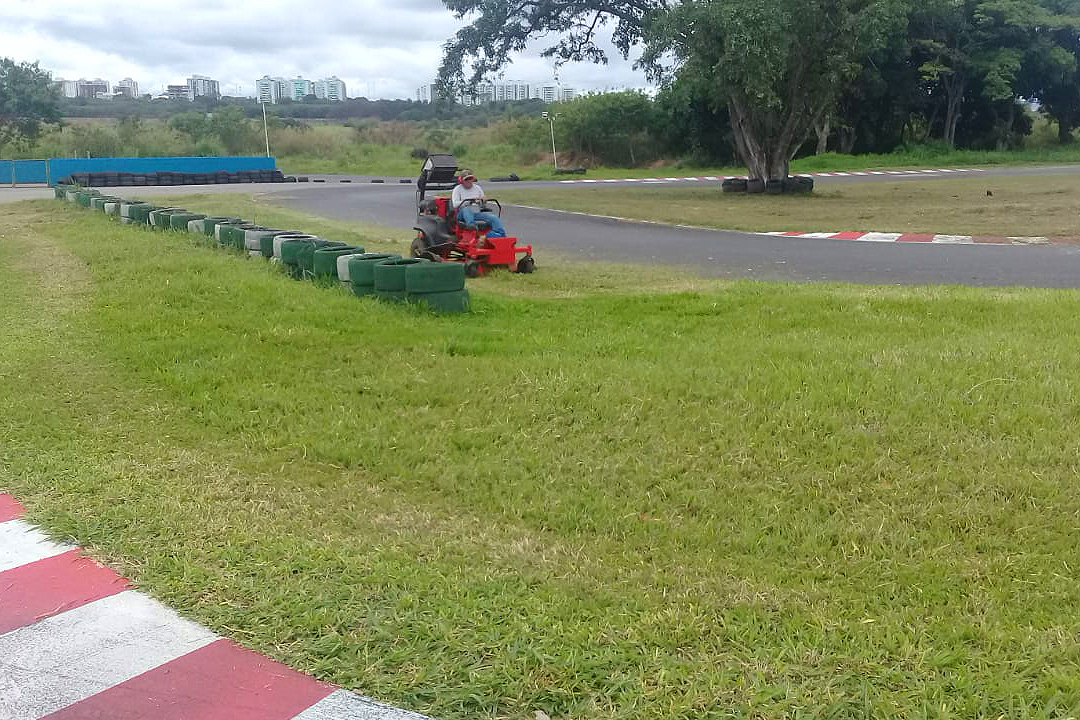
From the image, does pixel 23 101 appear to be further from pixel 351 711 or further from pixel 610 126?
pixel 351 711

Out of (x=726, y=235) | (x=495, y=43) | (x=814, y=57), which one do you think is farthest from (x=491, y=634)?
(x=495, y=43)

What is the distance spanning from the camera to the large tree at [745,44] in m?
21.7

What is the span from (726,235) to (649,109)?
108 feet

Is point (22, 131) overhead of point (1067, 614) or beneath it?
overhead

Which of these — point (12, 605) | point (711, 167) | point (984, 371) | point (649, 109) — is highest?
point (649, 109)

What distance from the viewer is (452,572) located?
3.72 metres

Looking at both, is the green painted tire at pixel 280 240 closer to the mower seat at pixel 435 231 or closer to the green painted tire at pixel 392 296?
the mower seat at pixel 435 231

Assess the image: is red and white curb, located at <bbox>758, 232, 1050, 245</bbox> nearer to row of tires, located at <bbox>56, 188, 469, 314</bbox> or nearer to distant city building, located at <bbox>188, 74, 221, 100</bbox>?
row of tires, located at <bbox>56, 188, 469, 314</bbox>

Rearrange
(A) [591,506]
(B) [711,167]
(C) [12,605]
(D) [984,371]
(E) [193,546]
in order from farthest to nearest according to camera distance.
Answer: (B) [711,167] → (D) [984,371] → (A) [591,506] → (E) [193,546] → (C) [12,605]

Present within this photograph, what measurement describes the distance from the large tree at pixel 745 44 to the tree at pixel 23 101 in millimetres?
27706

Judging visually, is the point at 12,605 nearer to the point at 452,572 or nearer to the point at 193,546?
the point at 193,546

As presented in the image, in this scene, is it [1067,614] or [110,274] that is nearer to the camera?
[1067,614]

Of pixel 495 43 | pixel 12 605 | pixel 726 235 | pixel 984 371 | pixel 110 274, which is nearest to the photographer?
pixel 12 605

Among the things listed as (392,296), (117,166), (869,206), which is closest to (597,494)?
(392,296)
